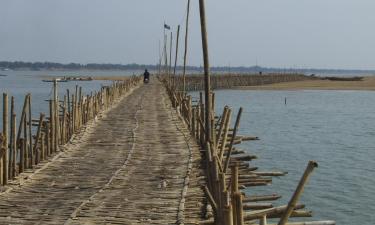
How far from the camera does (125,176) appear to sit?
10641 millimetres

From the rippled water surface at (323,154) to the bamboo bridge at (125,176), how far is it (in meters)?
2.43

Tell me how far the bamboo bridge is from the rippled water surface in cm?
243

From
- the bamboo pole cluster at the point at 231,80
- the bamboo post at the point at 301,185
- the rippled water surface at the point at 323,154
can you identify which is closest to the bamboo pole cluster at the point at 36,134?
the rippled water surface at the point at 323,154

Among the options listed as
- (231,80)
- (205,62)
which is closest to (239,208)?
(205,62)

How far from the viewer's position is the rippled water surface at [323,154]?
47.4 ft

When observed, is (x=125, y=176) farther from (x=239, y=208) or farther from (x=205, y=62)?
(x=239, y=208)

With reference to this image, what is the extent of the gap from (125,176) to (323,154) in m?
13.6

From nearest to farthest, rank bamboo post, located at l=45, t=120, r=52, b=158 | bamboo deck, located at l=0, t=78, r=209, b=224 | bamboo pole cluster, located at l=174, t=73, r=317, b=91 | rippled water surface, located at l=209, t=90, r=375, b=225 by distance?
bamboo deck, located at l=0, t=78, r=209, b=224 < bamboo post, located at l=45, t=120, r=52, b=158 < rippled water surface, located at l=209, t=90, r=375, b=225 < bamboo pole cluster, located at l=174, t=73, r=317, b=91

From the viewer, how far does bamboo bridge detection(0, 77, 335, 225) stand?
782cm

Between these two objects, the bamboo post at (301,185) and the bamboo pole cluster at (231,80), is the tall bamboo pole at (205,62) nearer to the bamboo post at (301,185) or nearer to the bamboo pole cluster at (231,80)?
the bamboo post at (301,185)

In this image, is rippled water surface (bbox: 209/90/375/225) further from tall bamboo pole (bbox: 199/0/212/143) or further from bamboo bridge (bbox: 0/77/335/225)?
tall bamboo pole (bbox: 199/0/212/143)

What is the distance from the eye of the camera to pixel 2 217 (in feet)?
26.1

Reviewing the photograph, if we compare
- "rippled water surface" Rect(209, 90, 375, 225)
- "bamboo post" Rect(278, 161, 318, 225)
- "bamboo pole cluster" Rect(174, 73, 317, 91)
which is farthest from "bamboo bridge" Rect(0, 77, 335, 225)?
"bamboo pole cluster" Rect(174, 73, 317, 91)

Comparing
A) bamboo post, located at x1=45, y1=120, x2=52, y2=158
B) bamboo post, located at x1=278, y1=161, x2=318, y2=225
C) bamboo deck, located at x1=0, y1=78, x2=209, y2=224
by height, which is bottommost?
bamboo deck, located at x1=0, y1=78, x2=209, y2=224
